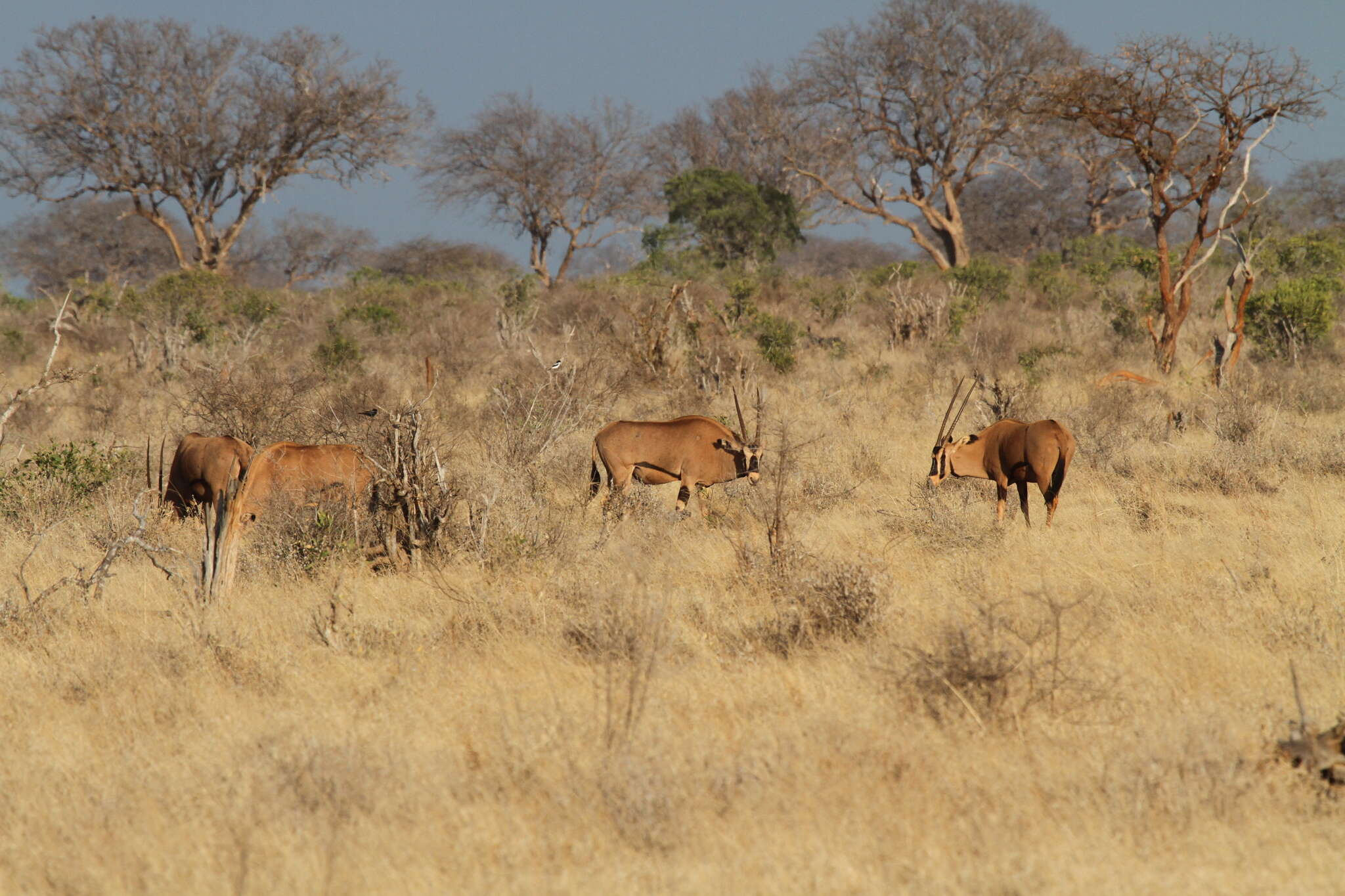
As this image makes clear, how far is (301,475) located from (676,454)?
2.99 meters

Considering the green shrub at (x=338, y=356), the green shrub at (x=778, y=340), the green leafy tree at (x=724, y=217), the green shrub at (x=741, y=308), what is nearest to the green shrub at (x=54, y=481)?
the green shrub at (x=338, y=356)

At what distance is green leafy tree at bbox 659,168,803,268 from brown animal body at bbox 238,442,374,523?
2446 centimetres

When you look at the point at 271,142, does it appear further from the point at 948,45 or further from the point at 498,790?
the point at 498,790

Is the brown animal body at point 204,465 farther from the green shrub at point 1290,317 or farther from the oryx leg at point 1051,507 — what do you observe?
the green shrub at point 1290,317

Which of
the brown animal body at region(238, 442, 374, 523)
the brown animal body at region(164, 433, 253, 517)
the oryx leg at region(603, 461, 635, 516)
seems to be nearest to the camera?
the brown animal body at region(238, 442, 374, 523)

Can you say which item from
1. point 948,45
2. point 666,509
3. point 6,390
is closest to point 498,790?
point 666,509

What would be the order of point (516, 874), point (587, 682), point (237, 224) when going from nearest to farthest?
point (516, 874), point (587, 682), point (237, 224)

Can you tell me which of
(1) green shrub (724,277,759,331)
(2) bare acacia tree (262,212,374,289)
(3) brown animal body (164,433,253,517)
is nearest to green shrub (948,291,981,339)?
(1) green shrub (724,277,759,331)

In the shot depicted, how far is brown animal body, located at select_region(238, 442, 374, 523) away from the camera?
6926 mm

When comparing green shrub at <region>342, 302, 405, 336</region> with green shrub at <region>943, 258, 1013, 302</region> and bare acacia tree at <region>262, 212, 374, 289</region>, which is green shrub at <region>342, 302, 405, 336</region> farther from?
bare acacia tree at <region>262, 212, 374, 289</region>

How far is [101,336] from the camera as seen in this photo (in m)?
20.2

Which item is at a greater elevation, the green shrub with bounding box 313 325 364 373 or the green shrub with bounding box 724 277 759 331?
the green shrub with bounding box 724 277 759 331

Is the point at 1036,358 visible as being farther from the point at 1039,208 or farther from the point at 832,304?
the point at 1039,208

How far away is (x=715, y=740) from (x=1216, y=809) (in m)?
1.83
